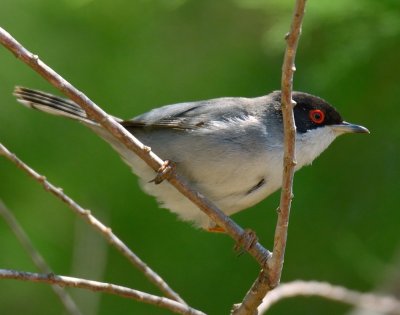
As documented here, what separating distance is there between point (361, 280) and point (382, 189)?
88 cm

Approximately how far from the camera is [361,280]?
5.87 meters

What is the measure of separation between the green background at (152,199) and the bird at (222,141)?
20.9 inches

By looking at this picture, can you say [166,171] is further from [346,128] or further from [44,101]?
[346,128]

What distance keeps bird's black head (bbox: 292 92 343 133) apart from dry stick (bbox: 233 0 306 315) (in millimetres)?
1652

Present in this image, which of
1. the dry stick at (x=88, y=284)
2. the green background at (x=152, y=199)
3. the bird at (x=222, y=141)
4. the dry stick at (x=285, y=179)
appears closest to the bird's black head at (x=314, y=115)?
the bird at (x=222, y=141)

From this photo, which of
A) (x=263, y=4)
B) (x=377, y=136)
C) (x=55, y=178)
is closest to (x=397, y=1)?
(x=263, y=4)

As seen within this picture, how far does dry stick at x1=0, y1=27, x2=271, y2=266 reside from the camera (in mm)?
2871

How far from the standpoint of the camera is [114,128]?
3.09 metres

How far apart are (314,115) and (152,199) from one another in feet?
5.49

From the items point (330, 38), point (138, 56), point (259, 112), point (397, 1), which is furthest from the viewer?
point (138, 56)

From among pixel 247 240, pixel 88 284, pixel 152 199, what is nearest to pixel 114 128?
pixel 88 284

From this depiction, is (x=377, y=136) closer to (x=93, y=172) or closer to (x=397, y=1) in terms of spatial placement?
(x=397, y=1)

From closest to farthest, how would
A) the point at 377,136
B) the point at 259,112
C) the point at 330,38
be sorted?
1. the point at 259,112
2. the point at 330,38
3. the point at 377,136

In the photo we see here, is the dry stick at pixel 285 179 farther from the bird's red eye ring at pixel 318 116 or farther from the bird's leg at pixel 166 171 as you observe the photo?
the bird's red eye ring at pixel 318 116
